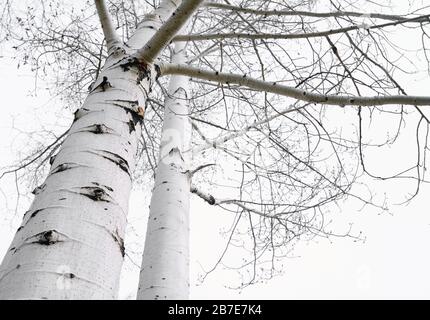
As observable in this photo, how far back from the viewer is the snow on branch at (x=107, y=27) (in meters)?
1.64

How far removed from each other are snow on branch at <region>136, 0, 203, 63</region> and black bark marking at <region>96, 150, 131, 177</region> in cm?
51

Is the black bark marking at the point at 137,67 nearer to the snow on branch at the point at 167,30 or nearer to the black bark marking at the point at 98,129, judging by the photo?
the snow on branch at the point at 167,30

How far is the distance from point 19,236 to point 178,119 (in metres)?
1.78

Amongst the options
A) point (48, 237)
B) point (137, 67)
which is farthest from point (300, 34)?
point (48, 237)

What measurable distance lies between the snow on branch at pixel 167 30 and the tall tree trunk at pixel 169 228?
0.33m

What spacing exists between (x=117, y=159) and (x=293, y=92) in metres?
0.87

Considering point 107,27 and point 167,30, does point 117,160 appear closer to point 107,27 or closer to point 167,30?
point 167,30

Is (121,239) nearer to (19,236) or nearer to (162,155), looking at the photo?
(19,236)

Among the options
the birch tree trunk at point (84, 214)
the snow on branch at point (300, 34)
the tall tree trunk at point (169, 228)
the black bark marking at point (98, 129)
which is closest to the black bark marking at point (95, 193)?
the birch tree trunk at point (84, 214)

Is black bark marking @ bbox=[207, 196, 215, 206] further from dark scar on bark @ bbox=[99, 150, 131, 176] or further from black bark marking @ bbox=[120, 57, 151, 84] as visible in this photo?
dark scar on bark @ bbox=[99, 150, 131, 176]

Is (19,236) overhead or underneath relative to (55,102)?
underneath
